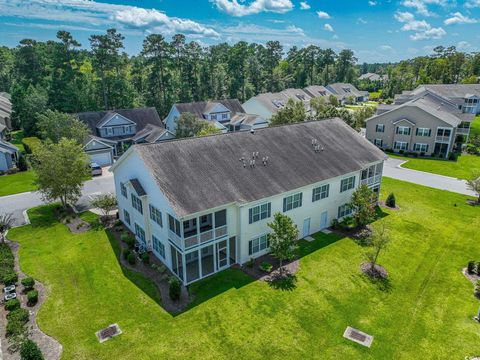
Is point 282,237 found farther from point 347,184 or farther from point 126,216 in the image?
point 126,216

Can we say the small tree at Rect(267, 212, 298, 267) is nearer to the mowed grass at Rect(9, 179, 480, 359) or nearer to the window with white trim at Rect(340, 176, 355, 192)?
the mowed grass at Rect(9, 179, 480, 359)

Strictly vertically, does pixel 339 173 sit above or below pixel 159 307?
above

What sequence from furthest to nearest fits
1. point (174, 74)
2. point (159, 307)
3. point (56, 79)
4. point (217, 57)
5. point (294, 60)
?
point (294, 60), point (217, 57), point (174, 74), point (56, 79), point (159, 307)

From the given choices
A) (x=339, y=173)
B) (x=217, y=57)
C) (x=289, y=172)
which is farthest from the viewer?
(x=217, y=57)

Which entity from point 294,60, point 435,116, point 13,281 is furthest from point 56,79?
point 294,60

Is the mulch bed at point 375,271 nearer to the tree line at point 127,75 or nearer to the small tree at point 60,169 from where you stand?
the small tree at point 60,169

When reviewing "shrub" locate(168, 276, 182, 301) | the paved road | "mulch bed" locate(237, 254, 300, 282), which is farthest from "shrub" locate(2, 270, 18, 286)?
"mulch bed" locate(237, 254, 300, 282)

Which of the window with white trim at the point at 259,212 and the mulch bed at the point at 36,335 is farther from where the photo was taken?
the window with white trim at the point at 259,212

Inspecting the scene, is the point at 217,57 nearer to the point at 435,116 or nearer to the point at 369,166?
the point at 435,116

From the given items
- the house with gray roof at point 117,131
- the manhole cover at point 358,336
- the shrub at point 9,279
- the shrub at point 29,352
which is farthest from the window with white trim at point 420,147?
the shrub at point 29,352
